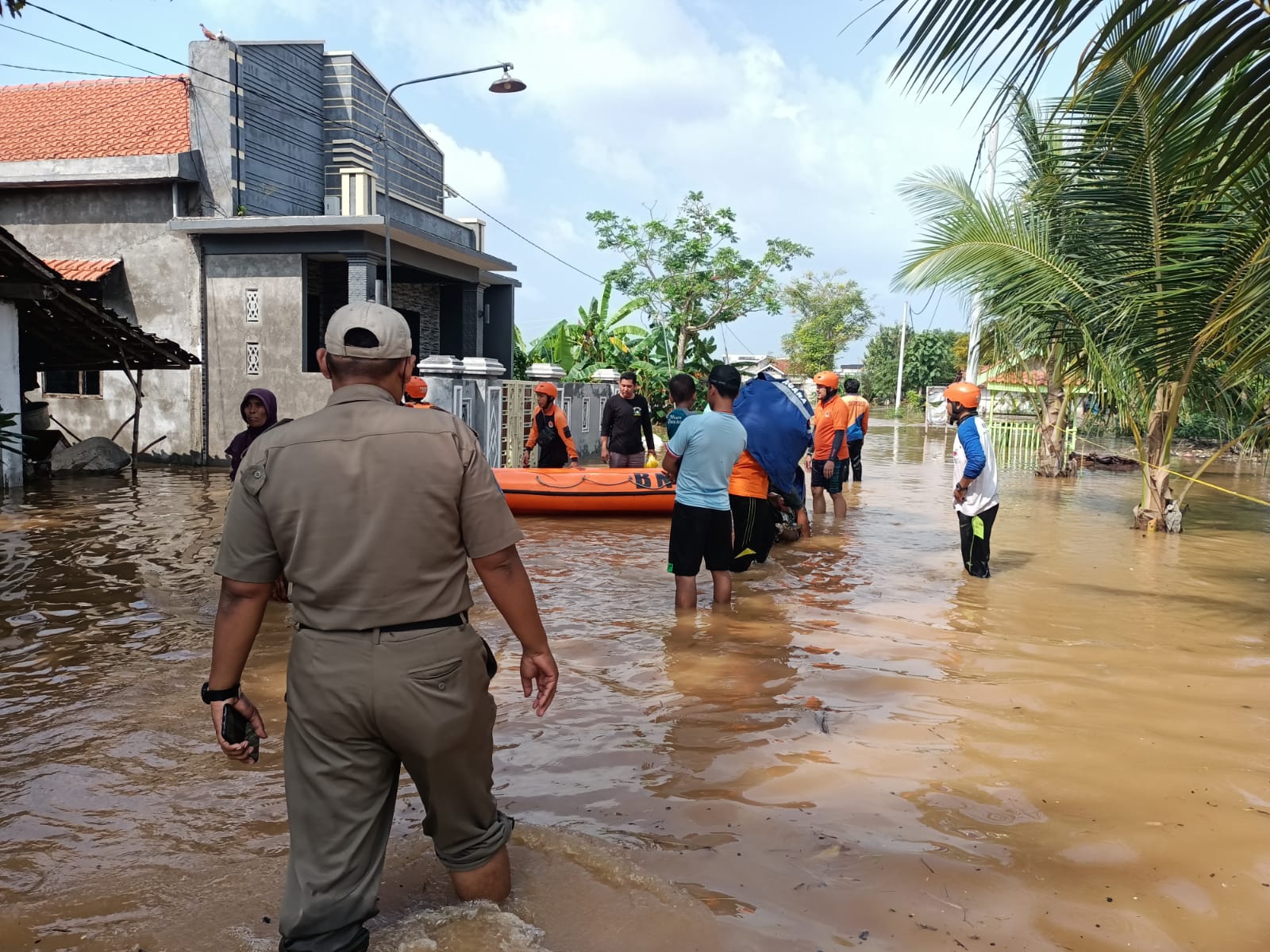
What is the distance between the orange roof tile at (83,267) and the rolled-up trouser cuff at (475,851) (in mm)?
17010

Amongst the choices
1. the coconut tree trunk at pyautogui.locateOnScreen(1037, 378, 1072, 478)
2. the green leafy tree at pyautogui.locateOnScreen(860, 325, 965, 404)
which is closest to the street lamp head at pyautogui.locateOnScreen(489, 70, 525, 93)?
the coconut tree trunk at pyautogui.locateOnScreen(1037, 378, 1072, 478)

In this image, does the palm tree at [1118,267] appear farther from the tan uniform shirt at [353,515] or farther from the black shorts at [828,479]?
the tan uniform shirt at [353,515]

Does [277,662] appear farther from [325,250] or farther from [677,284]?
A: [677,284]

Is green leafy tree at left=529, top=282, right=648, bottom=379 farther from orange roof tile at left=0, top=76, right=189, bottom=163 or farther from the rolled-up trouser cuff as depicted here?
the rolled-up trouser cuff


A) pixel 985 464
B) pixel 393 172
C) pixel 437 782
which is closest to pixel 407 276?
pixel 393 172

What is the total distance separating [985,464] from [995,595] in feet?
3.43

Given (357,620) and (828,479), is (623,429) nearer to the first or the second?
(828,479)

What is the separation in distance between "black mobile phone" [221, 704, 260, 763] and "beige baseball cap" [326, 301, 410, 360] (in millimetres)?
972

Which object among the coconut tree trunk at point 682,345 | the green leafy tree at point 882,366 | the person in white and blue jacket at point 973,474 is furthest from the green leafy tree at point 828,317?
the person in white and blue jacket at point 973,474

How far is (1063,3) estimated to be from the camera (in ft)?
8.00

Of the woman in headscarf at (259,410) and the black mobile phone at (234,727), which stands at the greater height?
the woman in headscarf at (259,410)

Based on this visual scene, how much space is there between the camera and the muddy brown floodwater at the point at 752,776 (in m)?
3.05

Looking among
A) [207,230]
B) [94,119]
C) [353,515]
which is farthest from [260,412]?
[94,119]

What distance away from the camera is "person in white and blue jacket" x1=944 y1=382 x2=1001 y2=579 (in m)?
7.69
